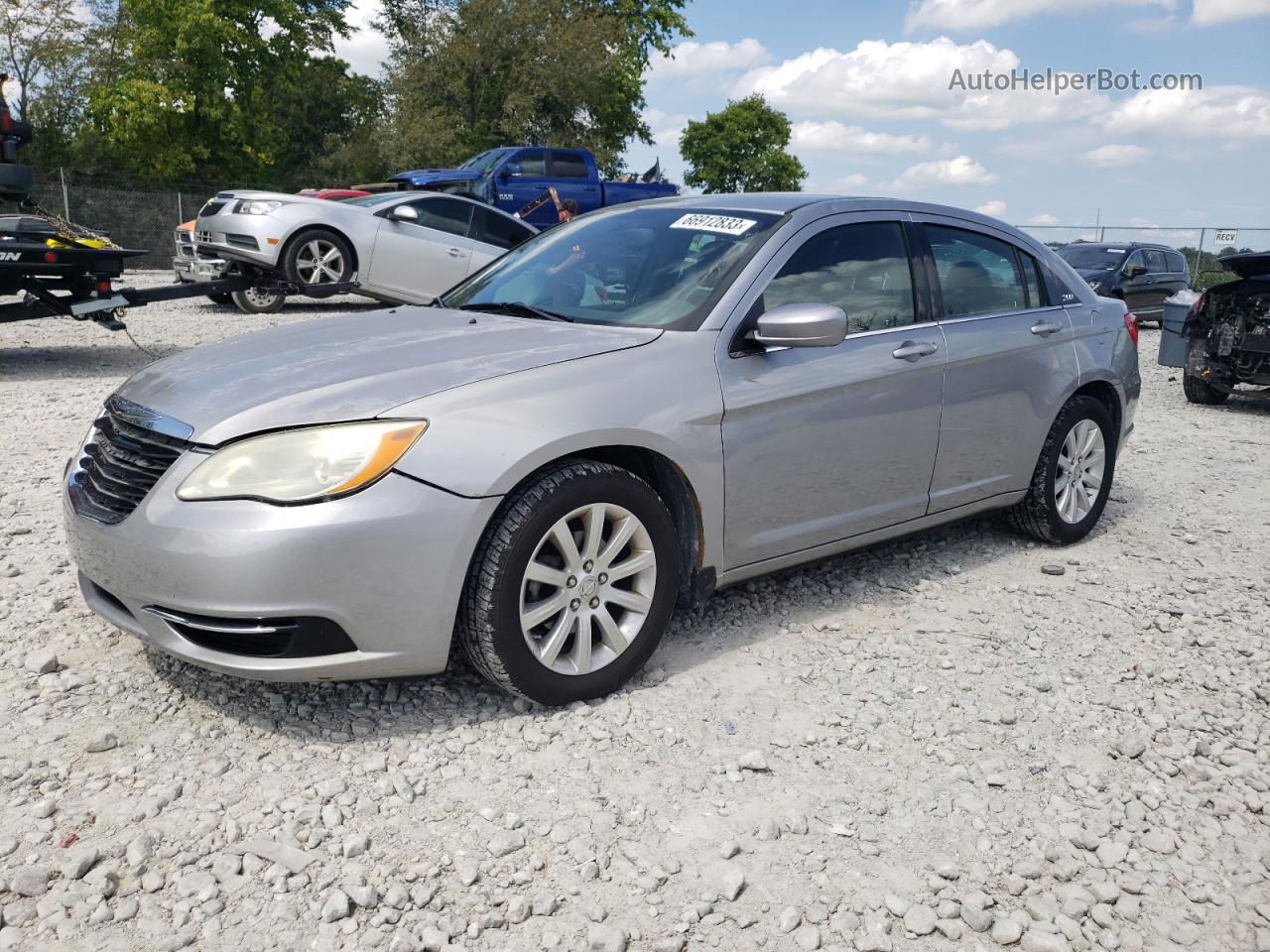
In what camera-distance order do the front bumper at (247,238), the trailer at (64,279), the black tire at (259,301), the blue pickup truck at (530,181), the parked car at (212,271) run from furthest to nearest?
the blue pickup truck at (530,181) → the black tire at (259,301) → the parked car at (212,271) → the front bumper at (247,238) → the trailer at (64,279)

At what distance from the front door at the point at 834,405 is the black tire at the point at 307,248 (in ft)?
32.0

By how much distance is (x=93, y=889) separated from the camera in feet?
8.07

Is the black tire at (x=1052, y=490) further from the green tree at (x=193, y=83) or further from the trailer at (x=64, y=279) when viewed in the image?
the green tree at (x=193, y=83)

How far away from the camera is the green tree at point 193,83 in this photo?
32688mm

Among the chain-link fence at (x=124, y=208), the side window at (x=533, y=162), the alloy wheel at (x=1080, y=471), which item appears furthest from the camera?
the chain-link fence at (x=124, y=208)

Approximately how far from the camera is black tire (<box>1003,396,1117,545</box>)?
16.6ft

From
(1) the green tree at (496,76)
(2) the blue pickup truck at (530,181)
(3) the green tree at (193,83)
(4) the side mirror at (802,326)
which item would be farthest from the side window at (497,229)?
(3) the green tree at (193,83)

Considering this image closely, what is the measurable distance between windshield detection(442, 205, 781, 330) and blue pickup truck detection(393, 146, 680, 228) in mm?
14792

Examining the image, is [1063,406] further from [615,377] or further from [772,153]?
[772,153]

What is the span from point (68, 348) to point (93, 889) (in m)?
10.0

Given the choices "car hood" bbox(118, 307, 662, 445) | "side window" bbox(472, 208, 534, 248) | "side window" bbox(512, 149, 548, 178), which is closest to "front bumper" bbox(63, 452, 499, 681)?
"car hood" bbox(118, 307, 662, 445)

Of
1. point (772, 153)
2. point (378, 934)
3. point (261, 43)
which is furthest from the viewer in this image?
point (772, 153)

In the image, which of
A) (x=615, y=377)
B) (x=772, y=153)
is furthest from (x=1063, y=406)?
(x=772, y=153)

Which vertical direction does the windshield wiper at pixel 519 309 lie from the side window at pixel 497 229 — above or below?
below
